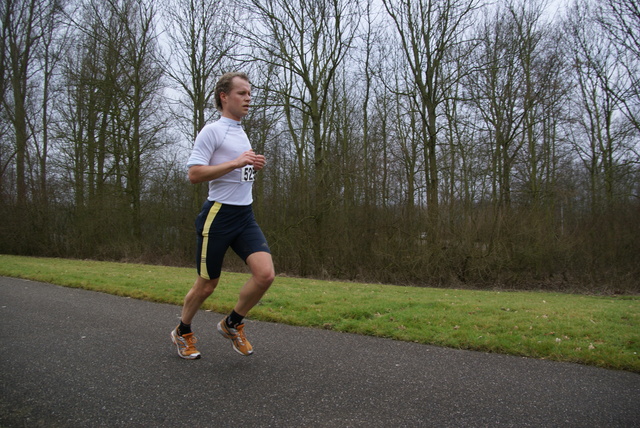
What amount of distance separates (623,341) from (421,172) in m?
17.5

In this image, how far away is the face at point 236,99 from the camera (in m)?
3.55

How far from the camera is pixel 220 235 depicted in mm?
3461

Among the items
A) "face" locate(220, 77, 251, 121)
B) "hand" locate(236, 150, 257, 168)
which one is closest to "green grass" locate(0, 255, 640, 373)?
"hand" locate(236, 150, 257, 168)

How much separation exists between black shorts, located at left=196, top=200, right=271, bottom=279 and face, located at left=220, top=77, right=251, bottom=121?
2.44 ft

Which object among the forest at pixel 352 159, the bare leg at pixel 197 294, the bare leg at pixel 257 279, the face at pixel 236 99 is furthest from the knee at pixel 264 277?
the forest at pixel 352 159

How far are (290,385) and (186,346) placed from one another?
1078mm

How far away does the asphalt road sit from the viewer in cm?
251

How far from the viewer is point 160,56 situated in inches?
837

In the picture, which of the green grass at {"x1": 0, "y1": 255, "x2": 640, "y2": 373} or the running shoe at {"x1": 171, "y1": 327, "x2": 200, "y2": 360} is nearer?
the running shoe at {"x1": 171, "y1": 327, "x2": 200, "y2": 360}

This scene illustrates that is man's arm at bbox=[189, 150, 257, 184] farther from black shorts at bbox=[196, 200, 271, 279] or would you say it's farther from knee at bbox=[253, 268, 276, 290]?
knee at bbox=[253, 268, 276, 290]

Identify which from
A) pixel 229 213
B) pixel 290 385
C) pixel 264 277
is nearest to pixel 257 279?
pixel 264 277

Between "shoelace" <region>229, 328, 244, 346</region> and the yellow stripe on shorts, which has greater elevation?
the yellow stripe on shorts

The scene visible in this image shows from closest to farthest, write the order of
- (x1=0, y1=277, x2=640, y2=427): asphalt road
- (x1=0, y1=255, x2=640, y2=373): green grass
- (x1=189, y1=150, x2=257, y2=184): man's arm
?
(x1=0, y1=277, x2=640, y2=427): asphalt road, (x1=189, y1=150, x2=257, y2=184): man's arm, (x1=0, y1=255, x2=640, y2=373): green grass

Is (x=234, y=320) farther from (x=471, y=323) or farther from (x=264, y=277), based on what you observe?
(x=471, y=323)
